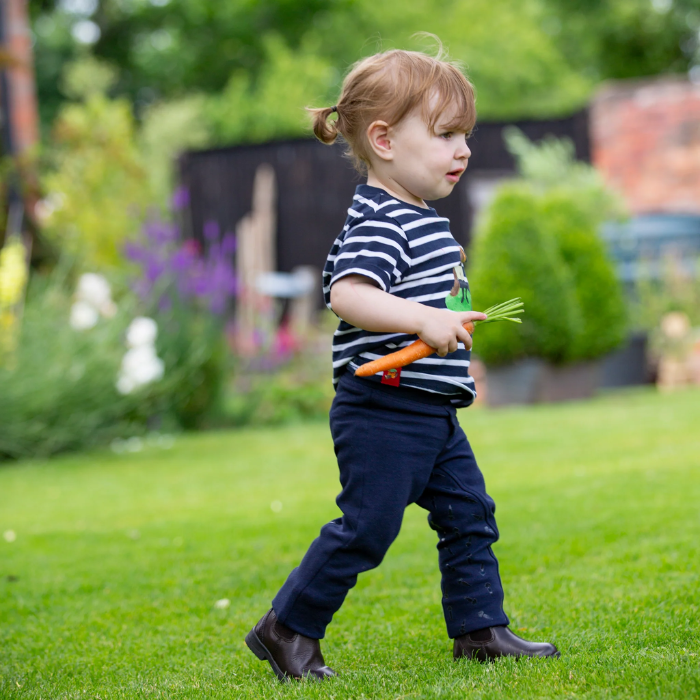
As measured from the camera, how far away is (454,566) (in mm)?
2250

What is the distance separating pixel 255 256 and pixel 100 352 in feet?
24.8

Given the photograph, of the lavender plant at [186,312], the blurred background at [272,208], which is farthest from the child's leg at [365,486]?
the lavender plant at [186,312]

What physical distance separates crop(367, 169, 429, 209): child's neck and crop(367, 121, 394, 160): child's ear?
2.3 inches

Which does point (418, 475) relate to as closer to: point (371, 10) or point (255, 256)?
point (255, 256)

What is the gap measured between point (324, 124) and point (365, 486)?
0.88 meters

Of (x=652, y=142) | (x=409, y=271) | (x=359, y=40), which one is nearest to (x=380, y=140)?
(x=409, y=271)

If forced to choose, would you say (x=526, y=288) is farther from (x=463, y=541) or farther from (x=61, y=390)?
(x=463, y=541)

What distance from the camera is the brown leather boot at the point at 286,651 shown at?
219 cm

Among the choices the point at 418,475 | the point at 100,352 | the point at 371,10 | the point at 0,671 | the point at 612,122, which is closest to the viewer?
the point at 418,475

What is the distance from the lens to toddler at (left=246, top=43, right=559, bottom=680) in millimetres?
2164

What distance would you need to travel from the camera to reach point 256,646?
2.28 meters

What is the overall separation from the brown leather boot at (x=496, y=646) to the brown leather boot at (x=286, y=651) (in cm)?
31

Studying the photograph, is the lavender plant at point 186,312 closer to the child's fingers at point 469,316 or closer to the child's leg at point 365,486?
the child's leg at point 365,486

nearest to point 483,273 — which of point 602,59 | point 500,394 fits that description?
point 500,394
